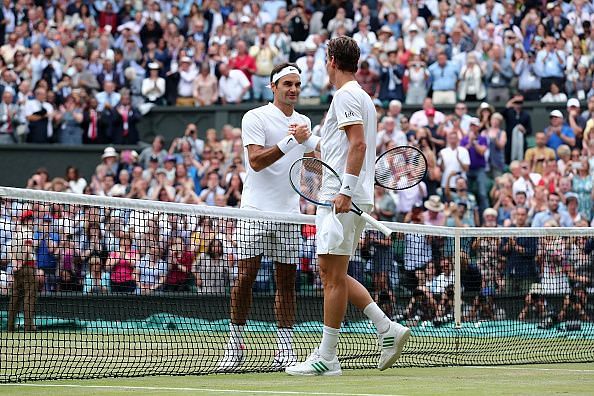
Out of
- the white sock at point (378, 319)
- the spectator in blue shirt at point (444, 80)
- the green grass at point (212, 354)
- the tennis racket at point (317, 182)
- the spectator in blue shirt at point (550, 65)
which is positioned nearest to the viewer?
the tennis racket at point (317, 182)

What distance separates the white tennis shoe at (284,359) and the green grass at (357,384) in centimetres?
47

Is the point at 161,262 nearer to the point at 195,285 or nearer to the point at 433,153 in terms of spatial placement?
the point at 195,285

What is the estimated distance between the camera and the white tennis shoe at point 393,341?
914cm

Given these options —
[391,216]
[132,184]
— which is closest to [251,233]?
[391,216]

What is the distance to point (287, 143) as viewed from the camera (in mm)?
9781

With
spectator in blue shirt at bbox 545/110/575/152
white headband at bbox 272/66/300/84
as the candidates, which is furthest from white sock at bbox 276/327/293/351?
spectator in blue shirt at bbox 545/110/575/152

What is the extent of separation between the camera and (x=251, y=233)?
33.3 ft

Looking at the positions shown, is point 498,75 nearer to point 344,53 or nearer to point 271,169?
point 271,169

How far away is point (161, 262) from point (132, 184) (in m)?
9.01

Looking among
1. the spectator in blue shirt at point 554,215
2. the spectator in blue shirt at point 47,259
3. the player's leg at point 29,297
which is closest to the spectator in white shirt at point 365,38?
the spectator in blue shirt at point 554,215

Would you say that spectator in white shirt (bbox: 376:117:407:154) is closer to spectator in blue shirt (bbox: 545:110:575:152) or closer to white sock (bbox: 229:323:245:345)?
spectator in blue shirt (bbox: 545:110:575:152)

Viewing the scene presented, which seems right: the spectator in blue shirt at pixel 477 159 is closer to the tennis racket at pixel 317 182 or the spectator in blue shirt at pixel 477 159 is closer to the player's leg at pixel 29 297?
the player's leg at pixel 29 297

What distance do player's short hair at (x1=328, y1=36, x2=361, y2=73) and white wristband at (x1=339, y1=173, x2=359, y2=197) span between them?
2.64 feet

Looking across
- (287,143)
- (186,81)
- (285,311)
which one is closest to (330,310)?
(285,311)
